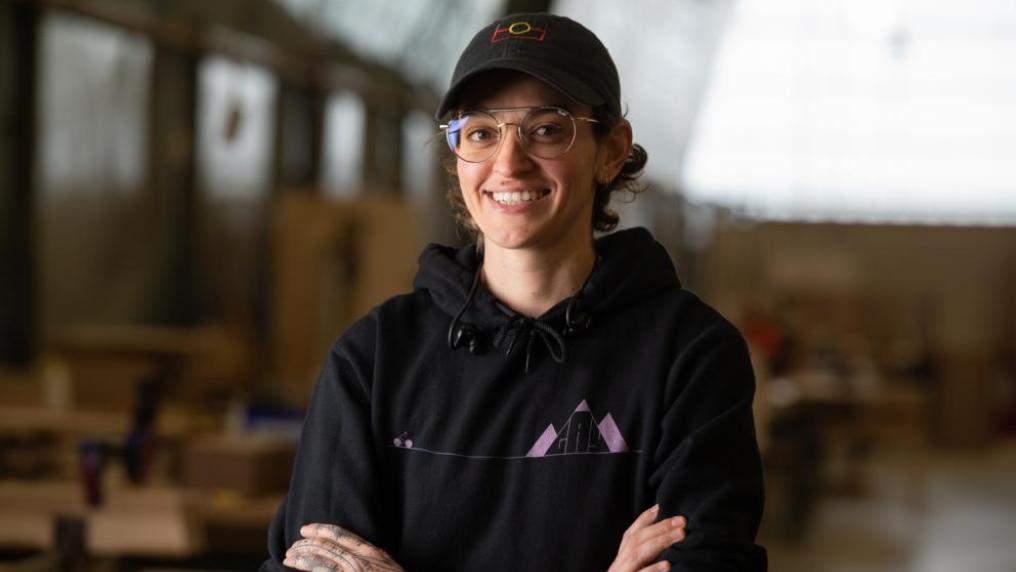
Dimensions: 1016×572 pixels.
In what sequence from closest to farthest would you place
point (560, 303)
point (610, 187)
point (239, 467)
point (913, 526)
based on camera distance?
point (560, 303)
point (610, 187)
point (239, 467)
point (913, 526)

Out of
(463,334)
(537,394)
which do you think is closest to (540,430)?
(537,394)

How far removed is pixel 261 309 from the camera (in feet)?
37.6

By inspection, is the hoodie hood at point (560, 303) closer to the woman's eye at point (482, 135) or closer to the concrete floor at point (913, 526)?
the woman's eye at point (482, 135)

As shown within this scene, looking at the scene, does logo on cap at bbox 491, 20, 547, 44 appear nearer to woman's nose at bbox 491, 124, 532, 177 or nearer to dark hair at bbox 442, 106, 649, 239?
woman's nose at bbox 491, 124, 532, 177

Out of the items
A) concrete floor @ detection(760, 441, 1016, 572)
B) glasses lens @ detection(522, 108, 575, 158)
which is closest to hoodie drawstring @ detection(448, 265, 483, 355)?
glasses lens @ detection(522, 108, 575, 158)

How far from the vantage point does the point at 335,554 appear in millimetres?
1877

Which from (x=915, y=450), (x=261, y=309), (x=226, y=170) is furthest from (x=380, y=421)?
(x=915, y=450)

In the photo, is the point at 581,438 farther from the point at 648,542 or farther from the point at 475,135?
the point at 475,135

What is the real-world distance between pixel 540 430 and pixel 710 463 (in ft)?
0.71

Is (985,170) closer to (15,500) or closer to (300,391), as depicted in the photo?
(300,391)

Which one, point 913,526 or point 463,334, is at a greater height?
point 463,334

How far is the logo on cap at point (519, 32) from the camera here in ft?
6.06

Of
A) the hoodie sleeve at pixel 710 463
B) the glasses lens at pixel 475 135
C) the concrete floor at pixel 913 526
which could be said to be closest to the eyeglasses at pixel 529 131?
the glasses lens at pixel 475 135

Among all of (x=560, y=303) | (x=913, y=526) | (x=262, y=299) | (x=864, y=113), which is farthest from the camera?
(x=864, y=113)
